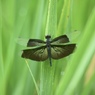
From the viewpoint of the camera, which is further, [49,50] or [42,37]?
[42,37]

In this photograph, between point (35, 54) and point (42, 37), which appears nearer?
point (35, 54)

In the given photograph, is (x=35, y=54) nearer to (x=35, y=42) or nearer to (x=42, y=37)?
(x=35, y=42)

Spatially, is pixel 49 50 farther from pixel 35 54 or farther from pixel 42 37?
pixel 42 37

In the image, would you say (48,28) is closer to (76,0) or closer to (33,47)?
(33,47)

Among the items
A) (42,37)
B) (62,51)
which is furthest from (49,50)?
(42,37)

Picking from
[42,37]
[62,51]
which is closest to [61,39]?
[62,51]

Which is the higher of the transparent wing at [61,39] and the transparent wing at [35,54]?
the transparent wing at [61,39]
